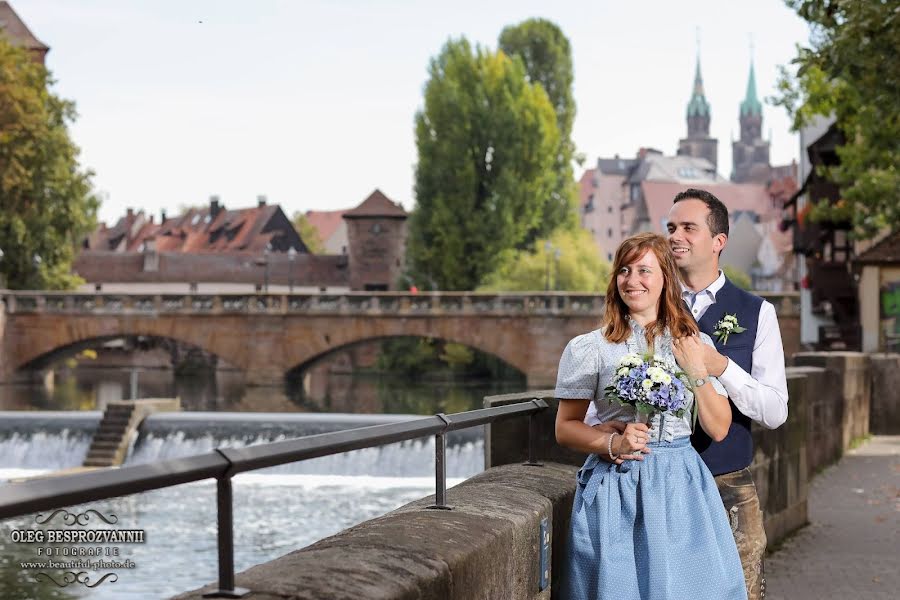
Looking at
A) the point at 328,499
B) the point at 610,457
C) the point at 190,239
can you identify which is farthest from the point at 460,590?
the point at 190,239

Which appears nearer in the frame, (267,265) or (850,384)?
(850,384)

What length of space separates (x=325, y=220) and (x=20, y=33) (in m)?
55.0

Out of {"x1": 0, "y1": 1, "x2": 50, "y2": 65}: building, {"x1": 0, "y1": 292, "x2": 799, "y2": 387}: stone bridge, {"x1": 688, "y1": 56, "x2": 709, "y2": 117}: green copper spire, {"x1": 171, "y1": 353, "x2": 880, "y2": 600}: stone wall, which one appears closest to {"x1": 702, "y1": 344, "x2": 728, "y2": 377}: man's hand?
{"x1": 171, "y1": 353, "x2": 880, "y2": 600}: stone wall

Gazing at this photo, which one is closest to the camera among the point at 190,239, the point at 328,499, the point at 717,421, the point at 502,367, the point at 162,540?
the point at 717,421

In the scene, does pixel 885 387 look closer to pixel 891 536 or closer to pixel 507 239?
pixel 891 536

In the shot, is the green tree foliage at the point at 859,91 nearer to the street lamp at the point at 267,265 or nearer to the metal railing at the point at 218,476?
the metal railing at the point at 218,476

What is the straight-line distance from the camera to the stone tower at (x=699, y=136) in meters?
162

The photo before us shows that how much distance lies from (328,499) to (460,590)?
2018 cm

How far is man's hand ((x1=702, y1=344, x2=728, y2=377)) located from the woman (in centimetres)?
3

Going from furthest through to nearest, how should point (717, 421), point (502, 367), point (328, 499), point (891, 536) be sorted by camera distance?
point (502, 367) → point (328, 499) → point (891, 536) → point (717, 421)

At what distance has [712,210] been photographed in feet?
12.6

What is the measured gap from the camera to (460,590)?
3293mm

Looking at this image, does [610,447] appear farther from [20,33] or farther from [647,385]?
[20,33]

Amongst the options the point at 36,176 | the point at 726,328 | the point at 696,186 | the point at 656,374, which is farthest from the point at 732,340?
the point at 696,186
